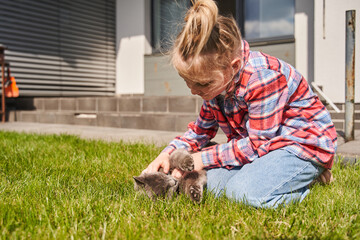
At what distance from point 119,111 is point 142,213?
14.4 feet

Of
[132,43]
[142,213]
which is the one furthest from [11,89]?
[142,213]

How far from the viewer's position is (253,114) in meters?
1.79

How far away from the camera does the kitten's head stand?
1.81 meters

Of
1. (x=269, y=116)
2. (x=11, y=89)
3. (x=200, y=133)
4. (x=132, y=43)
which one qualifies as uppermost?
(x=132, y=43)

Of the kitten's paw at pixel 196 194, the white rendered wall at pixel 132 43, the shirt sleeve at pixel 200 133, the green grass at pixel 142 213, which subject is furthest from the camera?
the white rendered wall at pixel 132 43

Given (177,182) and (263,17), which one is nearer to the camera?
(177,182)

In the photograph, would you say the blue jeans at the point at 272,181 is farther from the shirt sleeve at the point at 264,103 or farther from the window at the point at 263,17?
the window at the point at 263,17

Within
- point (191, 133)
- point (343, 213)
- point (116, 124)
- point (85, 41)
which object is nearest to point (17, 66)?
point (85, 41)

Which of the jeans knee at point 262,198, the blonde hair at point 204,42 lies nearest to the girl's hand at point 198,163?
the jeans knee at point 262,198

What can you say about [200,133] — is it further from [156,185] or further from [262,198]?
[262,198]

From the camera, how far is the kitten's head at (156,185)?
1.81 meters

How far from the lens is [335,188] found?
6.37 feet

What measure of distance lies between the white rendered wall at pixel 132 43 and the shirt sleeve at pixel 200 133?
19.7 feet

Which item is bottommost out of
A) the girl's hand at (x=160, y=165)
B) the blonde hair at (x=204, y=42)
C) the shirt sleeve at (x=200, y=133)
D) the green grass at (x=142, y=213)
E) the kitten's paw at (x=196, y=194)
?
the green grass at (x=142, y=213)
